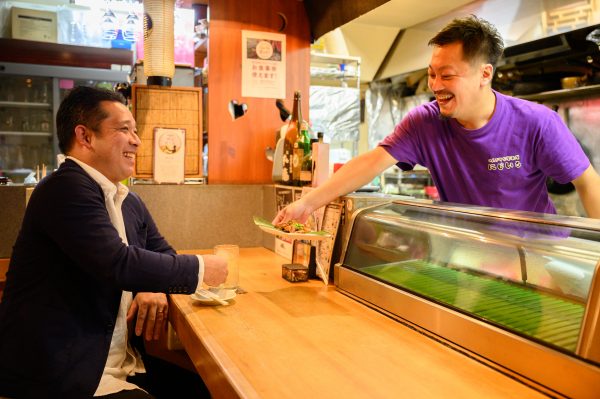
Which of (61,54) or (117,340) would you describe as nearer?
(117,340)

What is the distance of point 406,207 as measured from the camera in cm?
157

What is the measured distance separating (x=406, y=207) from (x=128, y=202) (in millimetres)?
1048

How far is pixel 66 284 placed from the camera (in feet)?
4.70

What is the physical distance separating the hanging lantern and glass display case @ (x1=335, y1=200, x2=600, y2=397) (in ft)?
4.93

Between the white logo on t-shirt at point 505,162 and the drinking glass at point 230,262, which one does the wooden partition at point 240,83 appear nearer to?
the drinking glass at point 230,262

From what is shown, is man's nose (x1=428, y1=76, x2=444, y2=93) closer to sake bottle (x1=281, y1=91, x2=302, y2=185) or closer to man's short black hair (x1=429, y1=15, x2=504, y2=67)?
man's short black hair (x1=429, y1=15, x2=504, y2=67)

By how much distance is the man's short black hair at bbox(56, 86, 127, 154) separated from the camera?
1561mm

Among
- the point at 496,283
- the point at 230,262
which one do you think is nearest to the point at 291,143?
the point at 230,262

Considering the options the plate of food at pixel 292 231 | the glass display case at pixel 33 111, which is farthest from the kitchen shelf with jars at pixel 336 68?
the plate of food at pixel 292 231

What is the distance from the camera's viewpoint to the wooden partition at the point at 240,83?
2650 mm

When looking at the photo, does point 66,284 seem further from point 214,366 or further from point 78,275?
point 214,366

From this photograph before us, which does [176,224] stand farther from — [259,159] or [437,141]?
[437,141]

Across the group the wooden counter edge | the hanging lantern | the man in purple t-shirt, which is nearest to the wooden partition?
the hanging lantern

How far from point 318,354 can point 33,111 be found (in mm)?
5690
